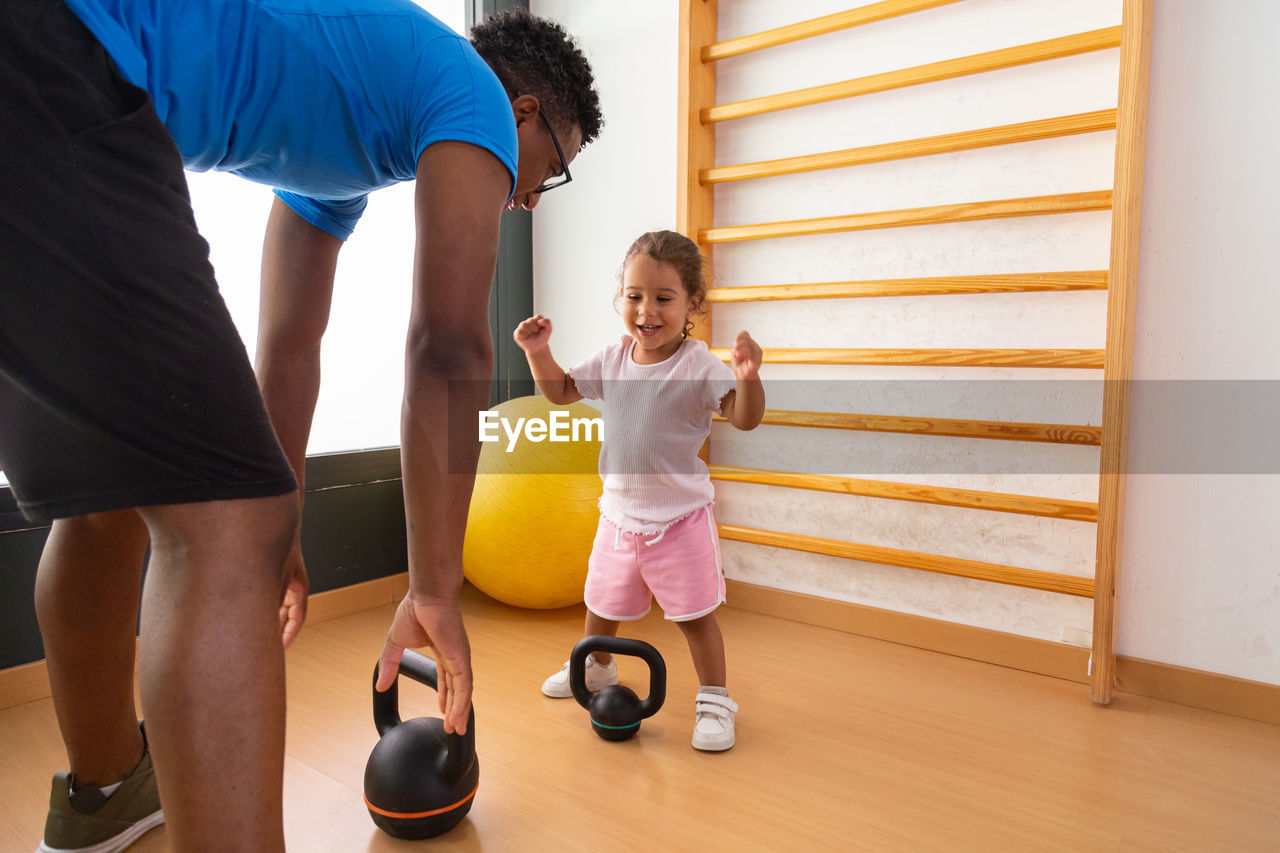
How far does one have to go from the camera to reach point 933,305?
2.01 m

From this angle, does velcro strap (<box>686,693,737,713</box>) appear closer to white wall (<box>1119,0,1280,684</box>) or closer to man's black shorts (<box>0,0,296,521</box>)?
white wall (<box>1119,0,1280,684</box>)

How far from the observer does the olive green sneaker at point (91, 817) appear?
1.12 meters

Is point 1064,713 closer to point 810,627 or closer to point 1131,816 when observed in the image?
point 1131,816

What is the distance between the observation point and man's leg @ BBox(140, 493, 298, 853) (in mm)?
621

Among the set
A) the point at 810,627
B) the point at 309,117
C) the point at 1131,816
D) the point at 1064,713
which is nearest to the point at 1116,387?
the point at 1064,713

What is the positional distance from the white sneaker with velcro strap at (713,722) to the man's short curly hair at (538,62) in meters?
1.08

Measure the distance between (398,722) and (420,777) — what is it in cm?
11

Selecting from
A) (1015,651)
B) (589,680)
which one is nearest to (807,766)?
(589,680)

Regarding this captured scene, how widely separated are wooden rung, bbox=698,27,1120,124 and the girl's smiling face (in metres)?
0.72

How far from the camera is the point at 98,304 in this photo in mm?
614

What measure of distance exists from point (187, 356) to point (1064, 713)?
1747mm

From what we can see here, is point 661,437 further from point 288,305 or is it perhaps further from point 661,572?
point 288,305

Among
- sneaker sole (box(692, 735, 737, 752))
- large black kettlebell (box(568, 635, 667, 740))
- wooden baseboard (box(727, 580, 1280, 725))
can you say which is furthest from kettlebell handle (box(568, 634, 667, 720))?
wooden baseboard (box(727, 580, 1280, 725))

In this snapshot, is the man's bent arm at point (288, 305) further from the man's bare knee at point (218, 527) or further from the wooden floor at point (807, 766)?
the wooden floor at point (807, 766)
